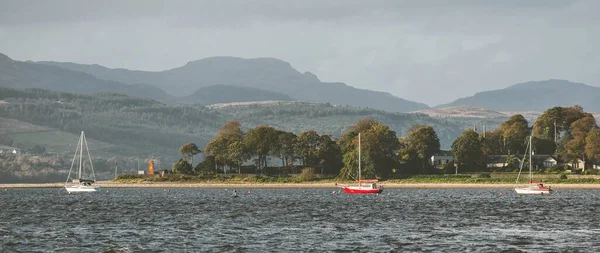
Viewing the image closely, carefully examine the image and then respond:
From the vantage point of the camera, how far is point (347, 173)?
7466 inches

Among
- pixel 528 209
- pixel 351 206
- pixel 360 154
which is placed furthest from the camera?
pixel 360 154

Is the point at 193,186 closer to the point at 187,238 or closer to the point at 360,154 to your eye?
the point at 360,154

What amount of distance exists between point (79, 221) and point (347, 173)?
349ft

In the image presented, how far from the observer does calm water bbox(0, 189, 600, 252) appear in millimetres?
63188

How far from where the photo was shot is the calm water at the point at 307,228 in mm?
63188

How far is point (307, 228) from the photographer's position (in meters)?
77.1

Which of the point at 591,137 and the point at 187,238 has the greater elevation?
the point at 591,137

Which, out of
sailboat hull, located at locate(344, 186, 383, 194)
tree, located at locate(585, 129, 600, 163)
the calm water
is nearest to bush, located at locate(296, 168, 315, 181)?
sailboat hull, located at locate(344, 186, 383, 194)

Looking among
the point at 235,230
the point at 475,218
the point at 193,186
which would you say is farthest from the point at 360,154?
the point at 235,230

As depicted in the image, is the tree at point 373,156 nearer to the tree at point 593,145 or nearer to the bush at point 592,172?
the tree at point 593,145

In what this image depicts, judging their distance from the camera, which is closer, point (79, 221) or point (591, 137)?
point (79, 221)

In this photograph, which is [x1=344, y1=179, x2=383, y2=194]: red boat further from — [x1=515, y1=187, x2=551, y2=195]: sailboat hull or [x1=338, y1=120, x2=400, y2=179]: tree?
[x1=338, y1=120, x2=400, y2=179]: tree

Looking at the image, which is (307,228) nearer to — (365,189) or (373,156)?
(365,189)

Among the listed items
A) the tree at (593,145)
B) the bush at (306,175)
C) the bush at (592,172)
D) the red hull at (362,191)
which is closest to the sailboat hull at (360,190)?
the red hull at (362,191)
